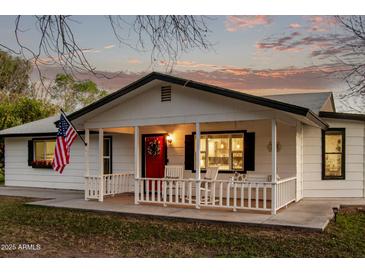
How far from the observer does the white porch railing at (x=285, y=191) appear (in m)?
7.85

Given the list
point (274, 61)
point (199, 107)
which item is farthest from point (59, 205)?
point (274, 61)

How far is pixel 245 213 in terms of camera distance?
7.80 meters

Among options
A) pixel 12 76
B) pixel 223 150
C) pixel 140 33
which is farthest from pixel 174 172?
pixel 12 76

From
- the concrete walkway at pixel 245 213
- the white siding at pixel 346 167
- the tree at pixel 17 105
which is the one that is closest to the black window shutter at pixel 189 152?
the concrete walkway at pixel 245 213

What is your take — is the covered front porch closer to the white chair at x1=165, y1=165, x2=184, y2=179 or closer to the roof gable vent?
the white chair at x1=165, y1=165, x2=184, y2=179

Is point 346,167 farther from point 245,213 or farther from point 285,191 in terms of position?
point 245,213

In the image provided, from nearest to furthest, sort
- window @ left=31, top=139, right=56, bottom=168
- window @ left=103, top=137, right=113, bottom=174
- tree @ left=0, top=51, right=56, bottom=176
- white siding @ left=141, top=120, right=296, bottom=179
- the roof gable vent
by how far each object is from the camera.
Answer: the roof gable vent → white siding @ left=141, top=120, right=296, bottom=179 → window @ left=103, top=137, right=113, bottom=174 → window @ left=31, top=139, right=56, bottom=168 → tree @ left=0, top=51, right=56, bottom=176

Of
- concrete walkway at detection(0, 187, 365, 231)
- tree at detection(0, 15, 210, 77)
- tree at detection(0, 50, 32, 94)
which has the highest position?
tree at detection(0, 50, 32, 94)

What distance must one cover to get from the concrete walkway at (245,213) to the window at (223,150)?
6.20 ft

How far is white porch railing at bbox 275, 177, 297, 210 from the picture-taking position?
785 cm

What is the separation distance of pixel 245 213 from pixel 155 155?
405cm

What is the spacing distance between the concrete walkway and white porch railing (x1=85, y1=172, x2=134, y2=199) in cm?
32

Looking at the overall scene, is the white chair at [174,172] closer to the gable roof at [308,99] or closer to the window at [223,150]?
the window at [223,150]

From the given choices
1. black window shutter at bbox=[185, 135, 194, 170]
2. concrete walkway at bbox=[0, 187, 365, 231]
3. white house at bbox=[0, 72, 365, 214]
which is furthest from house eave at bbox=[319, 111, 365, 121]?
black window shutter at bbox=[185, 135, 194, 170]
